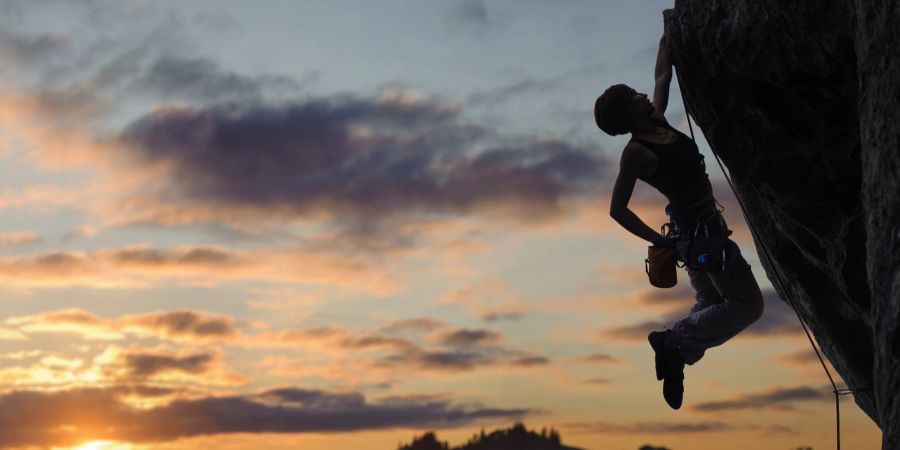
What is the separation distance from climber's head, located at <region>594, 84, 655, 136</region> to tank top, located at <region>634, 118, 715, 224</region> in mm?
225

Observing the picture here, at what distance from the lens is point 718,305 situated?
40.9 ft

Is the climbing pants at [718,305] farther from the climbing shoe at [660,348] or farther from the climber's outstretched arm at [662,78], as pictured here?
the climber's outstretched arm at [662,78]

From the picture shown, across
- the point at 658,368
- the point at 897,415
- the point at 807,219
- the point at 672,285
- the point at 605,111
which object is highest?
the point at 605,111

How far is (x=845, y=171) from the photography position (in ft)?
37.5

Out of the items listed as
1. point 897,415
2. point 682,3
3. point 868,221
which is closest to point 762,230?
point 682,3

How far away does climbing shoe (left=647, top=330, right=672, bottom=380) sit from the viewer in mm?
12930

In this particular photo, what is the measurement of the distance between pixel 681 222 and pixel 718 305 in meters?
1.19

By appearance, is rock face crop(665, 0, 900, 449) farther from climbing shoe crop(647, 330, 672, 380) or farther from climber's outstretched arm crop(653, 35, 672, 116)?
climbing shoe crop(647, 330, 672, 380)

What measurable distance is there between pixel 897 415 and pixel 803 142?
13.0 ft

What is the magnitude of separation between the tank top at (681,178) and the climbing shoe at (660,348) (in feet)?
5.56

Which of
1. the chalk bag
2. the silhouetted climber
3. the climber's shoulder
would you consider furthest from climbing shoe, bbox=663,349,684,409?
the climber's shoulder

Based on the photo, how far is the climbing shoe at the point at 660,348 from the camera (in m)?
12.9

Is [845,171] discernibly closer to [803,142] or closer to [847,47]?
[803,142]

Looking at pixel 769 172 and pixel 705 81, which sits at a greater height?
pixel 705 81
